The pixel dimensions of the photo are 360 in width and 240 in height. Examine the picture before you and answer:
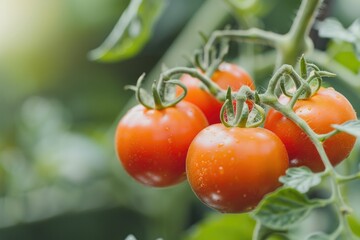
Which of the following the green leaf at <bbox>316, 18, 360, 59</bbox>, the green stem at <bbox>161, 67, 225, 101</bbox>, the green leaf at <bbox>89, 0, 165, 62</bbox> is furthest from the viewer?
the green leaf at <bbox>89, 0, 165, 62</bbox>

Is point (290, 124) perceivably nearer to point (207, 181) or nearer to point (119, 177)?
point (207, 181)

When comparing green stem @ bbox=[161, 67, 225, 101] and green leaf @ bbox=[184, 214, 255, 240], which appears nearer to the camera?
green stem @ bbox=[161, 67, 225, 101]

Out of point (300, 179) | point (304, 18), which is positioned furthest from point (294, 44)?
point (300, 179)

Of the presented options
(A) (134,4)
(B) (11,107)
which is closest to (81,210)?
(B) (11,107)

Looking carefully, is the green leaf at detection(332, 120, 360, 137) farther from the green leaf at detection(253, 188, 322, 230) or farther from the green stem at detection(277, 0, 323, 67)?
the green stem at detection(277, 0, 323, 67)

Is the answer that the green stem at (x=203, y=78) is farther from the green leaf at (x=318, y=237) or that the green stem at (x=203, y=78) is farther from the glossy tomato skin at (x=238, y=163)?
the green leaf at (x=318, y=237)

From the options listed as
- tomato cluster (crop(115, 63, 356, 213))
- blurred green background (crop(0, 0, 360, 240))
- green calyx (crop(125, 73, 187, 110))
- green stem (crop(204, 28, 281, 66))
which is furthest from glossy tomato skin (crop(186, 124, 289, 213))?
blurred green background (crop(0, 0, 360, 240))
